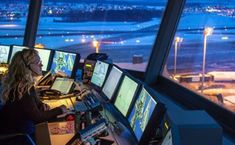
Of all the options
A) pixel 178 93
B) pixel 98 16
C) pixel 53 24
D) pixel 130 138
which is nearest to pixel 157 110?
pixel 130 138

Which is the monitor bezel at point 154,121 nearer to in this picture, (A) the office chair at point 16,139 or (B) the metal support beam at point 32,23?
(A) the office chair at point 16,139

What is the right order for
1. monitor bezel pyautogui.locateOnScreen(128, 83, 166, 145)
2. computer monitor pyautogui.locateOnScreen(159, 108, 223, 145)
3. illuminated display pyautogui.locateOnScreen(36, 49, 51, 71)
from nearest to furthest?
1. computer monitor pyautogui.locateOnScreen(159, 108, 223, 145)
2. monitor bezel pyautogui.locateOnScreen(128, 83, 166, 145)
3. illuminated display pyautogui.locateOnScreen(36, 49, 51, 71)

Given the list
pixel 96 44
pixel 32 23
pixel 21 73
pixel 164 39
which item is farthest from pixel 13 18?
pixel 21 73

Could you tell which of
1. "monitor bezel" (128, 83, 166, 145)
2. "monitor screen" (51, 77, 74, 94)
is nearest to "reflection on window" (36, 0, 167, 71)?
"monitor screen" (51, 77, 74, 94)

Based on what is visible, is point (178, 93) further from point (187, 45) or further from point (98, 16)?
point (98, 16)

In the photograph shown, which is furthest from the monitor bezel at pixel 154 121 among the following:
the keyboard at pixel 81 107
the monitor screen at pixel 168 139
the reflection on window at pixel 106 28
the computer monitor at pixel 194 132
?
the reflection on window at pixel 106 28

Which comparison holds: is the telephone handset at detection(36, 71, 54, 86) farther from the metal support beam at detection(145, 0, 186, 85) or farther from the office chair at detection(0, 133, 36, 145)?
the office chair at detection(0, 133, 36, 145)

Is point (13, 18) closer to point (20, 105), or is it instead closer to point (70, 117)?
point (20, 105)
